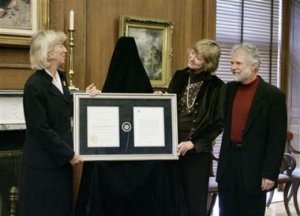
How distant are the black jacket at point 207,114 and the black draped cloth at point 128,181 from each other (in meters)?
0.22

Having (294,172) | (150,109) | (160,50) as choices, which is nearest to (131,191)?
(150,109)

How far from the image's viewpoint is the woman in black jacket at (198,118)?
272 cm

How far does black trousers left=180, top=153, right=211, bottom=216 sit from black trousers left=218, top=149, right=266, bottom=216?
13cm

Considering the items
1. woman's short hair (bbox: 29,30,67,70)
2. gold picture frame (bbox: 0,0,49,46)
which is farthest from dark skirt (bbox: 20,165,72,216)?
gold picture frame (bbox: 0,0,49,46)

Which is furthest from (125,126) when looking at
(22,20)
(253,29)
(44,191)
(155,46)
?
(253,29)

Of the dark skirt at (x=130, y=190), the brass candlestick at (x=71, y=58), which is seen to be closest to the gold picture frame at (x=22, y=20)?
the brass candlestick at (x=71, y=58)

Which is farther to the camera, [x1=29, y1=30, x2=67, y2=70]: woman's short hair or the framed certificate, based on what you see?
the framed certificate

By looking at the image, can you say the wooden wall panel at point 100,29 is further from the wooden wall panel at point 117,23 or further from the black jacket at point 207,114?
the black jacket at point 207,114

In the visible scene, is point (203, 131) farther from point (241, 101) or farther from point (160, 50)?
point (160, 50)

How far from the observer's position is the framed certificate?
101 inches

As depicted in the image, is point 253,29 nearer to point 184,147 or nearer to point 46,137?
point 184,147

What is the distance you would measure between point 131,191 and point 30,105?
0.85m

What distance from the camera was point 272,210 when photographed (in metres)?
4.61

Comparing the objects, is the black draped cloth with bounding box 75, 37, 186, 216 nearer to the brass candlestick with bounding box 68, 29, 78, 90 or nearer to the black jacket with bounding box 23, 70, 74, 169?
the black jacket with bounding box 23, 70, 74, 169
